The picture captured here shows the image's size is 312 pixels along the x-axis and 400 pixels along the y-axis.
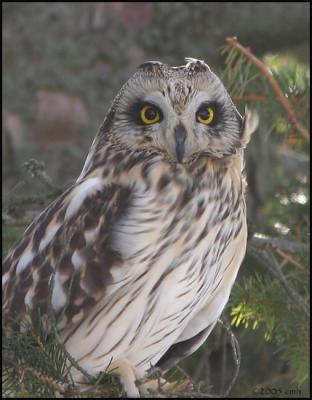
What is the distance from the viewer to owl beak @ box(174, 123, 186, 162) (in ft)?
7.99

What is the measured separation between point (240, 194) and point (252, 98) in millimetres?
485

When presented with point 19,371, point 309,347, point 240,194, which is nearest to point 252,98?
point 240,194

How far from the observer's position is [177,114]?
8.11 ft

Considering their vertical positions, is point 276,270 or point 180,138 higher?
point 180,138

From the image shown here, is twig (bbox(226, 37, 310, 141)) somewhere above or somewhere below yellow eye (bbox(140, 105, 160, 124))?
above

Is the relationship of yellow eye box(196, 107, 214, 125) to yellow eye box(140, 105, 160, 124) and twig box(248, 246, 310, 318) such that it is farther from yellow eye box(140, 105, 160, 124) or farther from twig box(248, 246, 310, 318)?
twig box(248, 246, 310, 318)

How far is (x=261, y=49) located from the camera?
4.58 metres

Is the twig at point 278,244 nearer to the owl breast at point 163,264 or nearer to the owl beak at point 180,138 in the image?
the owl breast at point 163,264

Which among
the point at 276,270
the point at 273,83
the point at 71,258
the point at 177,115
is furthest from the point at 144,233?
the point at 273,83

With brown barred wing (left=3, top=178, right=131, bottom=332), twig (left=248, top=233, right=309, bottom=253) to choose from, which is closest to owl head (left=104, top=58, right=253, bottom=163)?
brown barred wing (left=3, top=178, right=131, bottom=332)

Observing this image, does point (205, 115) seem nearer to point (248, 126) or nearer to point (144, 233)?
point (248, 126)

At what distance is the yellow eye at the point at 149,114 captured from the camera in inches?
99.2

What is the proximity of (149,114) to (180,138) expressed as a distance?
0.52 ft

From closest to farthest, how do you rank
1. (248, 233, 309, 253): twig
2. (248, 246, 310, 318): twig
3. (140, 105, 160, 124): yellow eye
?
(140, 105, 160, 124): yellow eye
(248, 246, 310, 318): twig
(248, 233, 309, 253): twig
